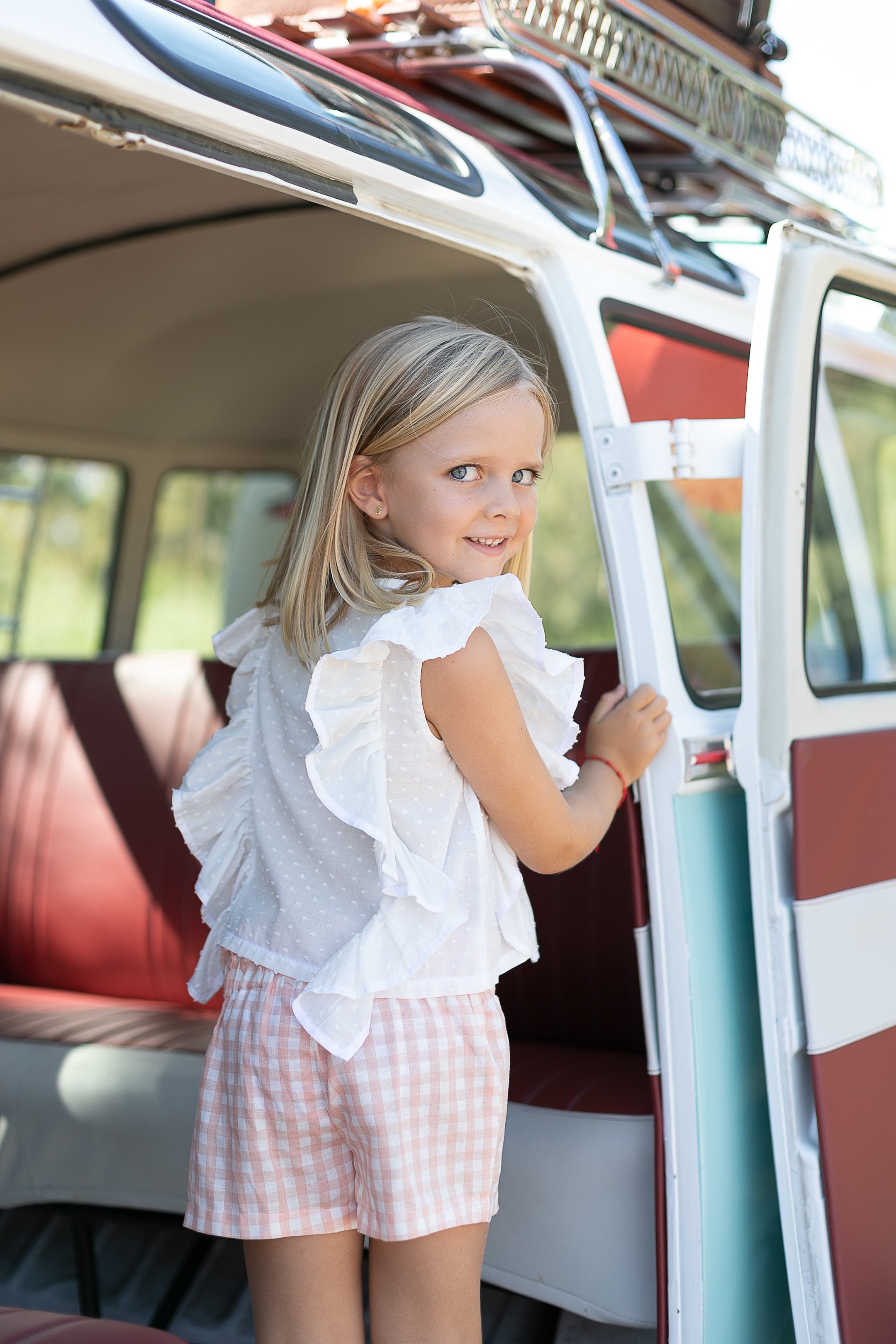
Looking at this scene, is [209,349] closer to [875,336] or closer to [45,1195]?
[875,336]

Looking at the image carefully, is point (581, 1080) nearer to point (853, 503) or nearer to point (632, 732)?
point (632, 732)

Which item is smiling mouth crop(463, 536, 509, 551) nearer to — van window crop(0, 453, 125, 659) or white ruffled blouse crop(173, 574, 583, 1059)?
white ruffled blouse crop(173, 574, 583, 1059)

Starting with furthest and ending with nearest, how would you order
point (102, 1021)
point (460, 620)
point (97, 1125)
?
point (102, 1021), point (97, 1125), point (460, 620)

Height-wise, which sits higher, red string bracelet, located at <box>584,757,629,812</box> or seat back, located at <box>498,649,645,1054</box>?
red string bracelet, located at <box>584,757,629,812</box>

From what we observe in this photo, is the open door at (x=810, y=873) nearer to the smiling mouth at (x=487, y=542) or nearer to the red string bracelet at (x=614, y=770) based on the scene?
the red string bracelet at (x=614, y=770)

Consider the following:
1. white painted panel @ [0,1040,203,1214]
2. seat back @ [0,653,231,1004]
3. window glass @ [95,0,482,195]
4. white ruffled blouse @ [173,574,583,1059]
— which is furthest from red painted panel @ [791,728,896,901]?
seat back @ [0,653,231,1004]

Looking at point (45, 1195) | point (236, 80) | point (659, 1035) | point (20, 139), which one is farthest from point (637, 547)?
point (45, 1195)

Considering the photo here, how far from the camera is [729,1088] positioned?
1845mm

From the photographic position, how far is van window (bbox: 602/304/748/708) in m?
1.97

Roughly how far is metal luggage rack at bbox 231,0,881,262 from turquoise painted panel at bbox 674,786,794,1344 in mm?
947

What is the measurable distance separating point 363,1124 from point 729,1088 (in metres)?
0.66

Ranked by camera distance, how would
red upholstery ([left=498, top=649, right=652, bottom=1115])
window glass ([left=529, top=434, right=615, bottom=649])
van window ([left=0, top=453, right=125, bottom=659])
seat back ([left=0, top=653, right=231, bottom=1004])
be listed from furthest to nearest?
van window ([left=0, top=453, right=125, bottom=659])
seat back ([left=0, top=653, right=231, bottom=1004])
window glass ([left=529, top=434, right=615, bottom=649])
red upholstery ([left=498, top=649, right=652, bottom=1115])

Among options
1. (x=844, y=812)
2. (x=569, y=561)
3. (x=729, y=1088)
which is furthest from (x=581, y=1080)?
(x=569, y=561)

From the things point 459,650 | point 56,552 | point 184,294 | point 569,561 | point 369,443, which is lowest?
point 459,650
